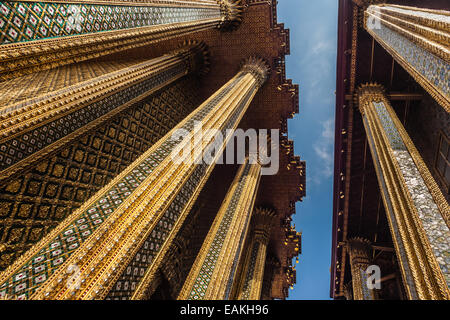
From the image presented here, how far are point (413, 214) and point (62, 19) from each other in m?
5.13

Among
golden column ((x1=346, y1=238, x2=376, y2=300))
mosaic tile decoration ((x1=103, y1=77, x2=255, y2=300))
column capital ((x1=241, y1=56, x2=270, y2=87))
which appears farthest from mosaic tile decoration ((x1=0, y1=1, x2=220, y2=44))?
golden column ((x1=346, y1=238, x2=376, y2=300))

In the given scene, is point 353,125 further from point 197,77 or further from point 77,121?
point 77,121

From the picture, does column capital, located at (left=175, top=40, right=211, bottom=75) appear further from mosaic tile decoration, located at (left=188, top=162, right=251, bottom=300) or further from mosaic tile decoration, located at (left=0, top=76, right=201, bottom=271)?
mosaic tile decoration, located at (left=188, top=162, right=251, bottom=300)

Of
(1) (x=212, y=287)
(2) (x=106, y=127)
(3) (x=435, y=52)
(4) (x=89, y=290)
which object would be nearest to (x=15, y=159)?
(2) (x=106, y=127)

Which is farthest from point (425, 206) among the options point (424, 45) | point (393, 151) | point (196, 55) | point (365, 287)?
point (196, 55)

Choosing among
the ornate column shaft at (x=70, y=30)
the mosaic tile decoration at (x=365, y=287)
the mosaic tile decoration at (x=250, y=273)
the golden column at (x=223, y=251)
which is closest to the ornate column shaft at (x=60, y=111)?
the ornate column shaft at (x=70, y=30)

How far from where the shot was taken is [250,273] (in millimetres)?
6613

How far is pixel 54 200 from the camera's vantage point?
3543 millimetres

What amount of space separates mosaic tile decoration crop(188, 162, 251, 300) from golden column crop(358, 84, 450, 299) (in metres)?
2.73

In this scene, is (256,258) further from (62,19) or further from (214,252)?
(62,19)

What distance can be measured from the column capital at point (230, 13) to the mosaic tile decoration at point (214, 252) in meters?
4.97

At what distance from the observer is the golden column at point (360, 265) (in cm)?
791

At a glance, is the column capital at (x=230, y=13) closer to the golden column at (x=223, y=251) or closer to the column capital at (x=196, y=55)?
the column capital at (x=196, y=55)

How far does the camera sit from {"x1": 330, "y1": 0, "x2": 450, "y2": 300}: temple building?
11.3 feet
